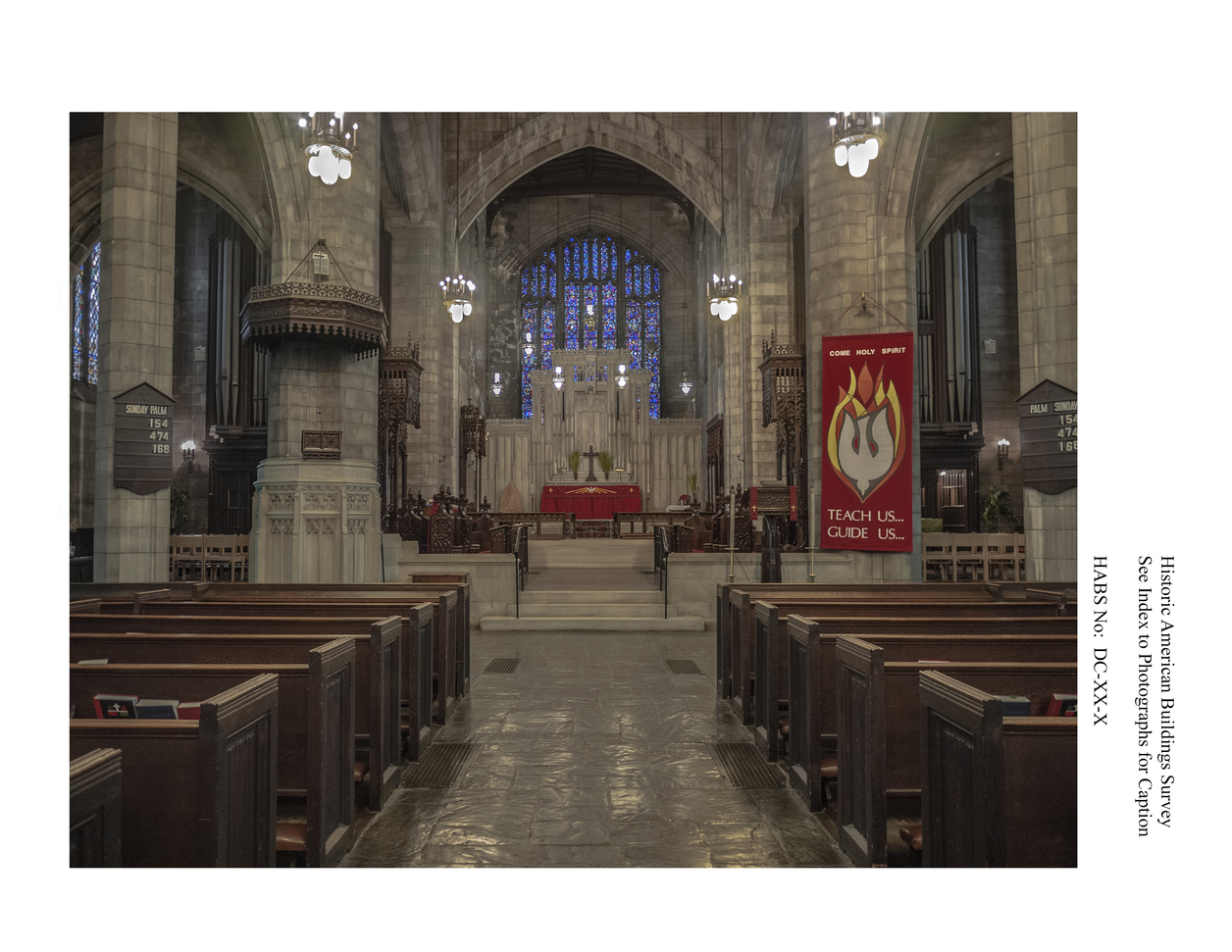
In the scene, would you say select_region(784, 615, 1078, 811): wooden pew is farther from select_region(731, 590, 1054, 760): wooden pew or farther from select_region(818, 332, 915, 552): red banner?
select_region(818, 332, 915, 552): red banner

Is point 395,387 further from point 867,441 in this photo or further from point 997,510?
point 997,510

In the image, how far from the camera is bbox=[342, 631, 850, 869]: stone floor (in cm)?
281

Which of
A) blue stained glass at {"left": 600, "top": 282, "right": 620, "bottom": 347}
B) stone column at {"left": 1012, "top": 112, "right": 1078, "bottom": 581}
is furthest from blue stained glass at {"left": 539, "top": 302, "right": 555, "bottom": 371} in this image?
stone column at {"left": 1012, "top": 112, "right": 1078, "bottom": 581}

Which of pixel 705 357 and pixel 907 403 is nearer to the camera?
pixel 907 403

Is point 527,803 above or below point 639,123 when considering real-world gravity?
below

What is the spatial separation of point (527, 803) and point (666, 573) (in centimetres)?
558

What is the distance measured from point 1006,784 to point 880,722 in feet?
1.91

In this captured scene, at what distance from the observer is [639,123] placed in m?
17.5

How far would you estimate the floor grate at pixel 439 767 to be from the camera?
3.62 metres

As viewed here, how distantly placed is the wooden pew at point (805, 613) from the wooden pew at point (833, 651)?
27 cm

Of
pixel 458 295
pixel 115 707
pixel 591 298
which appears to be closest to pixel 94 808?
pixel 115 707
